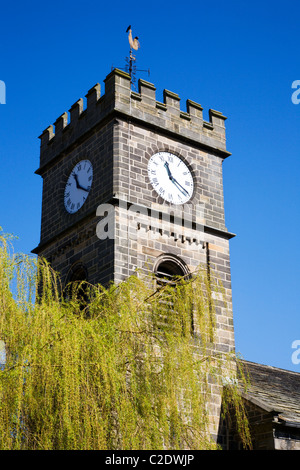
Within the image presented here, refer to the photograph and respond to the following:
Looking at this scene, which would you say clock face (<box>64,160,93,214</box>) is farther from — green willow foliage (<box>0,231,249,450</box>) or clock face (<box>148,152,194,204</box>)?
green willow foliage (<box>0,231,249,450</box>)

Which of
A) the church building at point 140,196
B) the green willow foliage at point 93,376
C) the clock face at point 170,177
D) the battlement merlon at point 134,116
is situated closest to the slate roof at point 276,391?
the church building at point 140,196

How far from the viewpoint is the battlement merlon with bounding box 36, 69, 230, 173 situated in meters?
18.0

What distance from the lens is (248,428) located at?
1403 centimetres

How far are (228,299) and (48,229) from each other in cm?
Answer: 514

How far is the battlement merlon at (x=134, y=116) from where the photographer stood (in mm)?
18016

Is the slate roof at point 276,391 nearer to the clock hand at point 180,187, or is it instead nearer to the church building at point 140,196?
the church building at point 140,196

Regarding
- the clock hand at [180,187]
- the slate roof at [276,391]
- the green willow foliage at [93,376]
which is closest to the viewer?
the green willow foliage at [93,376]

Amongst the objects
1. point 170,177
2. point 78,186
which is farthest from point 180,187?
point 78,186

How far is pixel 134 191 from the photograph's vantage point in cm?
1714

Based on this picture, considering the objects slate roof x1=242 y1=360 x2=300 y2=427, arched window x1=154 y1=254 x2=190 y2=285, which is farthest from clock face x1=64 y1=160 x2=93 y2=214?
slate roof x1=242 y1=360 x2=300 y2=427

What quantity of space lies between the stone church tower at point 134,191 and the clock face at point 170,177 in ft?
0.10
